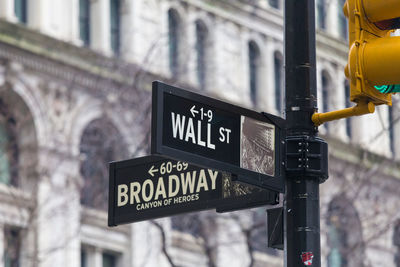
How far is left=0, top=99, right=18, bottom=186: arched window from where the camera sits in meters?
32.3

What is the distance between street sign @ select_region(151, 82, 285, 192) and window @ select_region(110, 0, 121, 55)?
2965cm

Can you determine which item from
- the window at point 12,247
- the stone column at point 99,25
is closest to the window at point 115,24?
the stone column at point 99,25

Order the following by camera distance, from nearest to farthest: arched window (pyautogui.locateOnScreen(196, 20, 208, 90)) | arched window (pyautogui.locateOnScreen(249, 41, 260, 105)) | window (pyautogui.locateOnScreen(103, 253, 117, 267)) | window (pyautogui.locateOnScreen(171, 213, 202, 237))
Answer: window (pyautogui.locateOnScreen(171, 213, 202, 237)) → window (pyautogui.locateOnScreen(103, 253, 117, 267)) → arched window (pyautogui.locateOnScreen(196, 20, 208, 90)) → arched window (pyautogui.locateOnScreen(249, 41, 260, 105))

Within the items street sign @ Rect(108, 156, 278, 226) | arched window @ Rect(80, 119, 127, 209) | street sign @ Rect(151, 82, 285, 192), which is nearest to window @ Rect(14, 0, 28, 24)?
arched window @ Rect(80, 119, 127, 209)

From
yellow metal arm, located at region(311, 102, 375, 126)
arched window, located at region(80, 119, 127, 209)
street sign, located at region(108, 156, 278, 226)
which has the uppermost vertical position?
arched window, located at region(80, 119, 127, 209)

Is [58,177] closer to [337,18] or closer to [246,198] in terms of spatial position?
[337,18]

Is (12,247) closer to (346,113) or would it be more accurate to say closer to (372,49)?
(346,113)

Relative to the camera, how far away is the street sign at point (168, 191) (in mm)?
8945

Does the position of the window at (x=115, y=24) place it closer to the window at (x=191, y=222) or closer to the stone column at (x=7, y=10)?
the stone column at (x=7, y=10)

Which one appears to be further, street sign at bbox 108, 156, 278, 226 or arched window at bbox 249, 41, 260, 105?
arched window at bbox 249, 41, 260, 105

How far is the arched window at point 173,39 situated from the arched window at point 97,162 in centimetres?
285

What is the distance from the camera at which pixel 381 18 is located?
319 inches

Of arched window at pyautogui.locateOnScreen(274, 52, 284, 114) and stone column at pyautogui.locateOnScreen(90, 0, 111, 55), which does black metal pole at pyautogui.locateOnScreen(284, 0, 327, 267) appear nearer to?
stone column at pyautogui.locateOnScreen(90, 0, 111, 55)

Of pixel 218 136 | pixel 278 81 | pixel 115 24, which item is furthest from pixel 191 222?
pixel 218 136
